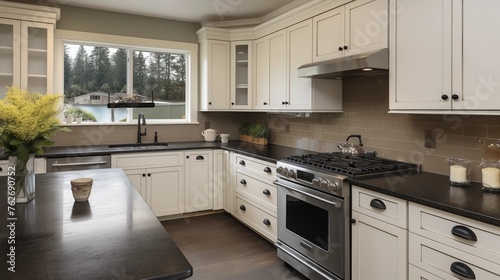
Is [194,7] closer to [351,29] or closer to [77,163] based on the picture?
[351,29]

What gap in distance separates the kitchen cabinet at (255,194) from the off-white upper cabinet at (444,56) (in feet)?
4.55

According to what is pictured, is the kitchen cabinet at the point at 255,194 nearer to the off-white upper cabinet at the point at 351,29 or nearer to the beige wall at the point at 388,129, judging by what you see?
the beige wall at the point at 388,129

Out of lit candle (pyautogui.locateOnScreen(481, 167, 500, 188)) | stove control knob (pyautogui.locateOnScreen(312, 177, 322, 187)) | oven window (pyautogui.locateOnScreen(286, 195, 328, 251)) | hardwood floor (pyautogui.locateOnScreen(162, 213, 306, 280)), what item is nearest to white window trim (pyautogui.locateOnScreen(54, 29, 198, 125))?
hardwood floor (pyautogui.locateOnScreen(162, 213, 306, 280))

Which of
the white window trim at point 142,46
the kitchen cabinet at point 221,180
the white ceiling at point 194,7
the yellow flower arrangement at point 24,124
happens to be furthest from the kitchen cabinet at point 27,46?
the yellow flower arrangement at point 24,124

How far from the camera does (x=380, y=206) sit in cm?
196

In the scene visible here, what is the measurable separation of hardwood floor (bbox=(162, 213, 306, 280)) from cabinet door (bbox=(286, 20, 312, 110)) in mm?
1468

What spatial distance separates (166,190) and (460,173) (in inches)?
118

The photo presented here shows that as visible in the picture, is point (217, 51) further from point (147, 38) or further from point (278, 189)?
point (278, 189)

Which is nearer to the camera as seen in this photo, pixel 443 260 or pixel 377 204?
pixel 443 260

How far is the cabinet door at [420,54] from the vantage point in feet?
6.36

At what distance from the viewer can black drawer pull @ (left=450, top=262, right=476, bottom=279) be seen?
1496 mm

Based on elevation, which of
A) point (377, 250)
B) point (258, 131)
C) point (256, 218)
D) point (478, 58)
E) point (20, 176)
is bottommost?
point (256, 218)

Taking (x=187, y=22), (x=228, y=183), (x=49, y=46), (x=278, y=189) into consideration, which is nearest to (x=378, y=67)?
(x=278, y=189)

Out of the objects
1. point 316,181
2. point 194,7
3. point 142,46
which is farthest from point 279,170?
point 142,46
